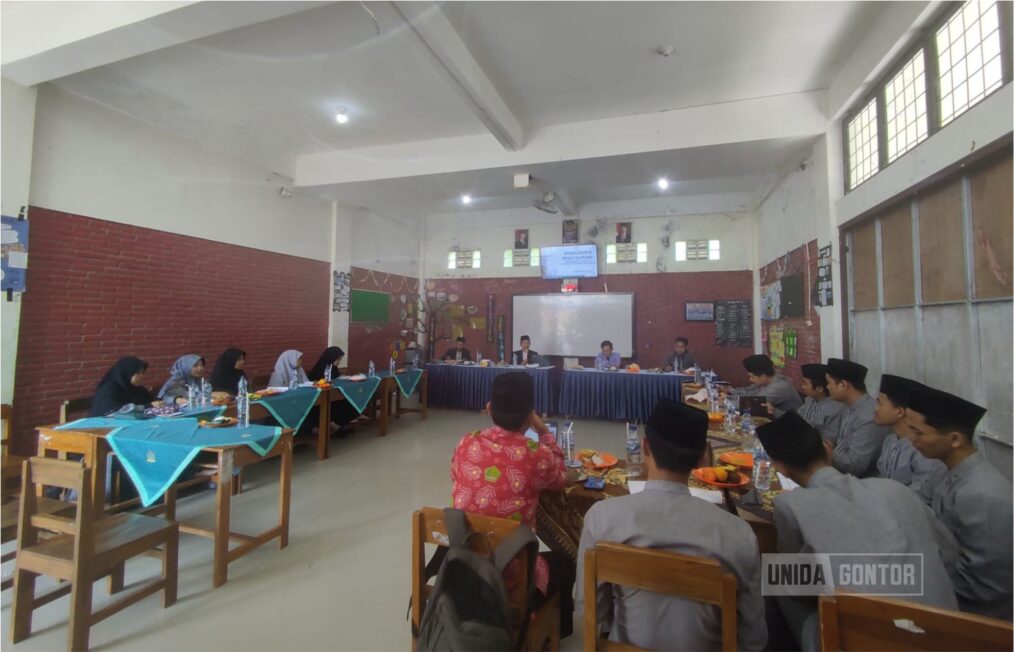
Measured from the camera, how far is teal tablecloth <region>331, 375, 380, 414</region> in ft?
16.4

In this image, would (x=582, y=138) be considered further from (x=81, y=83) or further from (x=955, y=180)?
(x=81, y=83)

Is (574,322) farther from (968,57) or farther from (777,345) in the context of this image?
(968,57)

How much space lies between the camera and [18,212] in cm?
343

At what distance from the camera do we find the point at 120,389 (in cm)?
357

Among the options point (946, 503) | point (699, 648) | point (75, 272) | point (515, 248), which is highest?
point (515, 248)

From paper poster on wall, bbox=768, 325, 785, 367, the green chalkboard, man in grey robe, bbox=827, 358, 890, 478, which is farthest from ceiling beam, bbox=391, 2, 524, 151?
paper poster on wall, bbox=768, 325, 785, 367

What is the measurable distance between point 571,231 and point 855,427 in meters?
6.05

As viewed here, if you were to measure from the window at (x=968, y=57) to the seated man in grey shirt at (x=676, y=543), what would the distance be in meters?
2.65

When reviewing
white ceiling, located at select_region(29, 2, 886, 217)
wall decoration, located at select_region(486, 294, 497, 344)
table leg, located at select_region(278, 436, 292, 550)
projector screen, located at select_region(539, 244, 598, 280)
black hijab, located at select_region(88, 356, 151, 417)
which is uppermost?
white ceiling, located at select_region(29, 2, 886, 217)

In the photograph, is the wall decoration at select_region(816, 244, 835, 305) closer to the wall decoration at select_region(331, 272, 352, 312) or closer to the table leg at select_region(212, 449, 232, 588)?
the table leg at select_region(212, 449, 232, 588)

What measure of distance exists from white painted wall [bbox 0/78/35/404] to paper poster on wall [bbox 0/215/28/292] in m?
0.08

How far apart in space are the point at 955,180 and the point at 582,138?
3.33 metres

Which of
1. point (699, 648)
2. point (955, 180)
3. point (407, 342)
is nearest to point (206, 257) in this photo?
point (407, 342)

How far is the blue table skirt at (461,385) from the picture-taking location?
710 cm
